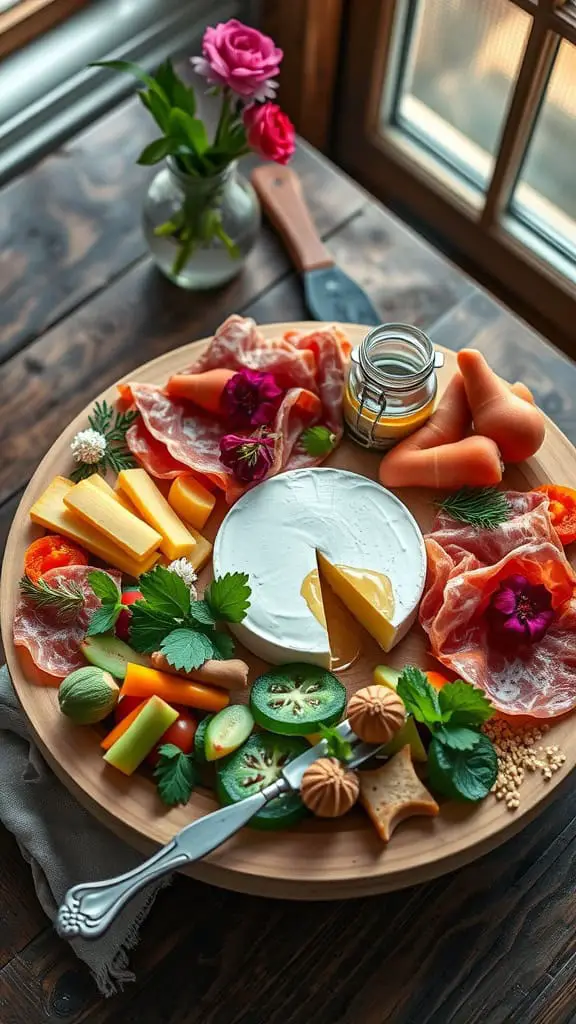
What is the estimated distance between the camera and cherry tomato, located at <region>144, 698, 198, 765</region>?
1594mm

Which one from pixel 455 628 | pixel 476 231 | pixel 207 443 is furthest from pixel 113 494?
pixel 476 231

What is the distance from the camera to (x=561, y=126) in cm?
217

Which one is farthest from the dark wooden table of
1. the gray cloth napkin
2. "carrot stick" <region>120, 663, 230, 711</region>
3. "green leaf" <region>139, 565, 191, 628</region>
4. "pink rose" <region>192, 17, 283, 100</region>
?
"pink rose" <region>192, 17, 283, 100</region>

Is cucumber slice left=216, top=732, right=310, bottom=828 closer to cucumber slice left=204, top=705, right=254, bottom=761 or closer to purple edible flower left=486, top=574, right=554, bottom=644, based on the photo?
cucumber slice left=204, top=705, right=254, bottom=761

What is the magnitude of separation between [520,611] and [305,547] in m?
0.33

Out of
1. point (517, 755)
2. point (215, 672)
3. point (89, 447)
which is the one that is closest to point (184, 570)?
point (215, 672)

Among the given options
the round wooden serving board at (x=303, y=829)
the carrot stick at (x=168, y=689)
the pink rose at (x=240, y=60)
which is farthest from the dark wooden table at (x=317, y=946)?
the pink rose at (x=240, y=60)

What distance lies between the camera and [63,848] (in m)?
1.72

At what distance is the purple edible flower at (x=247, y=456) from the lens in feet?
5.73

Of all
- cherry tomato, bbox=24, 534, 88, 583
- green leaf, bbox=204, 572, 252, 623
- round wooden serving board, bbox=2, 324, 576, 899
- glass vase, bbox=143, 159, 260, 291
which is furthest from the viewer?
glass vase, bbox=143, 159, 260, 291

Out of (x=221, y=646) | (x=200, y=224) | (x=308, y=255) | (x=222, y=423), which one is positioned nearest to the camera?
(x=221, y=646)

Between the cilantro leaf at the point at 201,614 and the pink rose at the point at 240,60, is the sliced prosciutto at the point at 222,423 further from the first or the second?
the pink rose at the point at 240,60

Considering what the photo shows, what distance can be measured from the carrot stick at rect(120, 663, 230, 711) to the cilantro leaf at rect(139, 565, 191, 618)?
9 centimetres

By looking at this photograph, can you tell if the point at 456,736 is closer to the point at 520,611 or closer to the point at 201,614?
the point at 520,611
